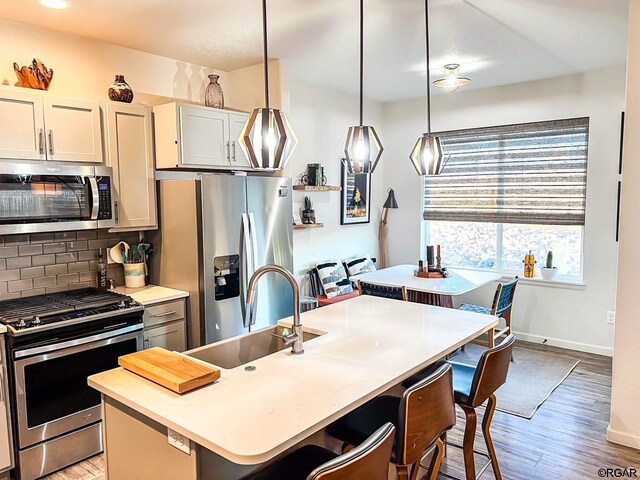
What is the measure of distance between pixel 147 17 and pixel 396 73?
239cm

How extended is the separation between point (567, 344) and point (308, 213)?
9.72 feet

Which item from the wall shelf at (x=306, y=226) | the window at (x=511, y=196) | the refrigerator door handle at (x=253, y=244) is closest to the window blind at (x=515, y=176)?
the window at (x=511, y=196)

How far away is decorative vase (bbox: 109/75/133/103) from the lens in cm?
335

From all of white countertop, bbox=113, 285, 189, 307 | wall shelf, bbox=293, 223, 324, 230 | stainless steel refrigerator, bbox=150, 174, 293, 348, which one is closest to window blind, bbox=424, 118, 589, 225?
wall shelf, bbox=293, 223, 324, 230

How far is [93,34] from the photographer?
334cm

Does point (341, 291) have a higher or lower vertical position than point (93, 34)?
lower

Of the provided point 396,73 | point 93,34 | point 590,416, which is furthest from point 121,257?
point 590,416

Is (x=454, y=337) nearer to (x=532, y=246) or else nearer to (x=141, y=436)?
(x=141, y=436)

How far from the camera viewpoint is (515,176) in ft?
16.6

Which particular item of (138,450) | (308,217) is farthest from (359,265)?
(138,450)

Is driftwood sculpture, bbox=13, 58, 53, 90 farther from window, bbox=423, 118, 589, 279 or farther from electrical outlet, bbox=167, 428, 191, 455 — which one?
window, bbox=423, 118, 589, 279

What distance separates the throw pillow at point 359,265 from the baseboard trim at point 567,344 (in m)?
1.76

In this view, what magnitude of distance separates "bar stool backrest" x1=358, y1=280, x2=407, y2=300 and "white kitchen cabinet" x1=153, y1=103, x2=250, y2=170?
155cm

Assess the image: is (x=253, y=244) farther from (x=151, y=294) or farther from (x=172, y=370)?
(x=172, y=370)
